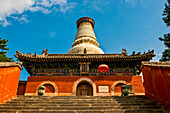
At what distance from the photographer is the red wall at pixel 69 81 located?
12359 millimetres

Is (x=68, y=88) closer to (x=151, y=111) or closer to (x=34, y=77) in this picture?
(x=34, y=77)

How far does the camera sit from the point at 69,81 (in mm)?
12688

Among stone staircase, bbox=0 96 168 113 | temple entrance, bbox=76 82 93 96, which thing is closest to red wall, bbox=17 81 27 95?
temple entrance, bbox=76 82 93 96

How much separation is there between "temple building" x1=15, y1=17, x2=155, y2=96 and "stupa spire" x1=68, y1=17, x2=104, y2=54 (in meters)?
3.91

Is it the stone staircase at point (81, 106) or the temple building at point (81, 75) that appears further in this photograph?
the temple building at point (81, 75)

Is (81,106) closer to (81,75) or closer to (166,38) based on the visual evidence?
(81,75)

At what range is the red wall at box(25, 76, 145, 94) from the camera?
12359 millimetres

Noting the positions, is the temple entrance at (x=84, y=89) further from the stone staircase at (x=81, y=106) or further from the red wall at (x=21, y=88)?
the stone staircase at (x=81, y=106)

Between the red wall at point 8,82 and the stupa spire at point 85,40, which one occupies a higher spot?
the stupa spire at point 85,40

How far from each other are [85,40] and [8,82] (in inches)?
512

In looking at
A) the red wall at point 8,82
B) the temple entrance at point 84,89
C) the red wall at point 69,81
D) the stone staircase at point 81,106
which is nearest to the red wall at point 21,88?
the red wall at point 69,81

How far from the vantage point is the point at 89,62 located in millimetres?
13148

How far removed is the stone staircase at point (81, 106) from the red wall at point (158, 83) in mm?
323

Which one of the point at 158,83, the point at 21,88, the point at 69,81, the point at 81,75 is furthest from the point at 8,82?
the point at 81,75
